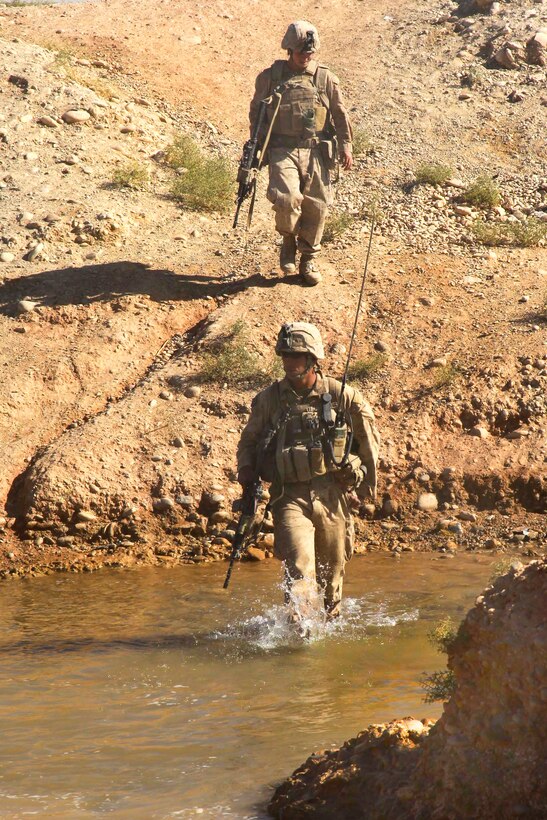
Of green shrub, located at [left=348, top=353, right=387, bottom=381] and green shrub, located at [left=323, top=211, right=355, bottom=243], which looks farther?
green shrub, located at [left=323, top=211, right=355, bottom=243]

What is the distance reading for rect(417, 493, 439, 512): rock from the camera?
8117mm

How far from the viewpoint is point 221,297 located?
994 centimetres

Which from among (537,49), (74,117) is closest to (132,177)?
(74,117)

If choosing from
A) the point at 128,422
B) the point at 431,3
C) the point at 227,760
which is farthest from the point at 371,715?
the point at 431,3

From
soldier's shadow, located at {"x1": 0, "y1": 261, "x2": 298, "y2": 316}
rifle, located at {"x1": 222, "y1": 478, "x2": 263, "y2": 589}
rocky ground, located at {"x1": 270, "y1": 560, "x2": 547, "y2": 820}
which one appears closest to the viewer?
rocky ground, located at {"x1": 270, "y1": 560, "x2": 547, "y2": 820}

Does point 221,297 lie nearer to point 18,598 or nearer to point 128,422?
point 128,422

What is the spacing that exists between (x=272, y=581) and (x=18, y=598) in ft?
5.15

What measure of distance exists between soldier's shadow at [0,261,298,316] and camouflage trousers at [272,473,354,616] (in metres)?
4.31

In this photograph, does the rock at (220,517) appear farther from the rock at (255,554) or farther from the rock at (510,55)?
the rock at (510,55)

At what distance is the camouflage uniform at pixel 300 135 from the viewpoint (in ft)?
29.0

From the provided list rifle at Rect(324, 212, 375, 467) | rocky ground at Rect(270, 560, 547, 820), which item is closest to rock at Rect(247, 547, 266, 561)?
rifle at Rect(324, 212, 375, 467)

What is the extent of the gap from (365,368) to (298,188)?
4.96 feet

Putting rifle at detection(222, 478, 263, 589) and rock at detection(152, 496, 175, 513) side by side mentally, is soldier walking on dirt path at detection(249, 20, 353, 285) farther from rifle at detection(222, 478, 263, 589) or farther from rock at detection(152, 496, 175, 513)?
rifle at detection(222, 478, 263, 589)

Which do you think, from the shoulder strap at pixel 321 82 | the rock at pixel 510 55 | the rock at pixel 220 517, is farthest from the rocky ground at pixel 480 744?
the rock at pixel 510 55
